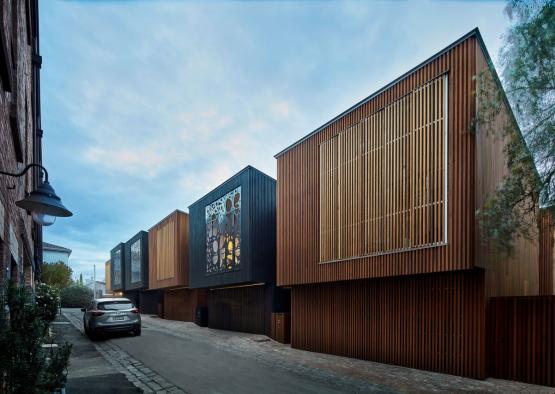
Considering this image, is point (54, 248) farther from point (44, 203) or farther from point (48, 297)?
point (44, 203)

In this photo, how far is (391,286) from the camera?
11.8m

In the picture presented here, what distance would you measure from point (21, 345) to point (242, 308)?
17138 millimetres

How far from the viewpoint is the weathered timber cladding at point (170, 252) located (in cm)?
2694

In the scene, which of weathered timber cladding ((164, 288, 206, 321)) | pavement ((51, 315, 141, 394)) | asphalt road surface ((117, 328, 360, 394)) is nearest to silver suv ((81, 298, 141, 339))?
asphalt road surface ((117, 328, 360, 394))

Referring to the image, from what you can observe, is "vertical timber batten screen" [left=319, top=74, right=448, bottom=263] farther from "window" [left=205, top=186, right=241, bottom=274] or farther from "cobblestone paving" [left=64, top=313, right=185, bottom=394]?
"window" [left=205, top=186, right=241, bottom=274]

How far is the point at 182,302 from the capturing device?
2884cm

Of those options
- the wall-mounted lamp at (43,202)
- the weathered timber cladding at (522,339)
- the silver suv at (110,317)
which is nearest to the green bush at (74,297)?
the silver suv at (110,317)

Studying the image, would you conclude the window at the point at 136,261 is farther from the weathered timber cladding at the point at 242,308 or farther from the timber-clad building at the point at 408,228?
the timber-clad building at the point at 408,228

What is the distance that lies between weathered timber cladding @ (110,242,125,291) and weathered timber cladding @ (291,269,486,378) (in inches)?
1287

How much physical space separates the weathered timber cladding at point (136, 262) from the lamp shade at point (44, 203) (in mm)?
31025

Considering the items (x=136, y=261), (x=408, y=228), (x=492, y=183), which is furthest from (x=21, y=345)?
(x=136, y=261)

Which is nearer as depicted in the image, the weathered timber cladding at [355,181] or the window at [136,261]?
the weathered timber cladding at [355,181]

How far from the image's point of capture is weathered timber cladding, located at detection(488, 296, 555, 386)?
9.12 m

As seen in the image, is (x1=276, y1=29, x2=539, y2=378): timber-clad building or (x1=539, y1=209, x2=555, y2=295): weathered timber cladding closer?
(x1=276, y1=29, x2=539, y2=378): timber-clad building
